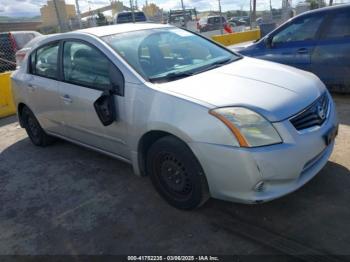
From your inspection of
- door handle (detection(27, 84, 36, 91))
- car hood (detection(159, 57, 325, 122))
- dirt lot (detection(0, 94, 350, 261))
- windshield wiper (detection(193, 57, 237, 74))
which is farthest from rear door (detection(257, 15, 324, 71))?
door handle (detection(27, 84, 36, 91))

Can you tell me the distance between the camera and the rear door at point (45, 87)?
14.7ft

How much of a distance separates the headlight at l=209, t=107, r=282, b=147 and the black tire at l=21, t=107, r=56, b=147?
3423 mm

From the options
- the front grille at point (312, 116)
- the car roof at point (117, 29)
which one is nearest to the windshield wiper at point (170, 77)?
the car roof at point (117, 29)

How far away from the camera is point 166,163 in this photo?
3.27 meters

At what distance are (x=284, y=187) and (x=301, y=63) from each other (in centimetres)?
399

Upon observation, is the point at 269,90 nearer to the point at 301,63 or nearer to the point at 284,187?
the point at 284,187

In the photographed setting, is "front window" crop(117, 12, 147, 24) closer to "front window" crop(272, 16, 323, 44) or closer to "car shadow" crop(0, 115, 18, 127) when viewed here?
"car shadow" crop(0, 115, 18, 127)

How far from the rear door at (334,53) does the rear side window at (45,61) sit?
4.10 meters

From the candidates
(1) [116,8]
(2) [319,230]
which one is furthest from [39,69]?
(1) [116,8]

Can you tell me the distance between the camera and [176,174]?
10.6 feet

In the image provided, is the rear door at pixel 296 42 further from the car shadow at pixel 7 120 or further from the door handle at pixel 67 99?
the car shadow at pixel 7 120

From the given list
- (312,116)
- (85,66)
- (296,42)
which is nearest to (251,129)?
(312,116)

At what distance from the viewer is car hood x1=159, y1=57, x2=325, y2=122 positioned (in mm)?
2855

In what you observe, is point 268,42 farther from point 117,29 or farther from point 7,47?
point 7,47
